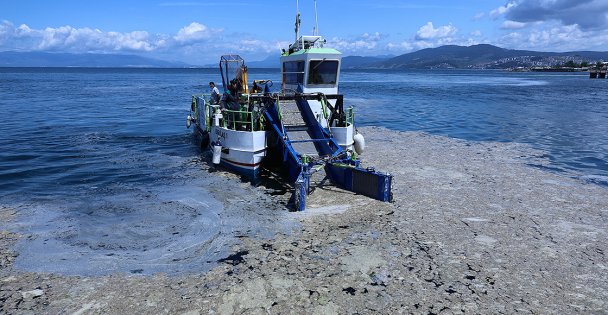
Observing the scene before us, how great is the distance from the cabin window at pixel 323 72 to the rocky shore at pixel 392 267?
6.65m

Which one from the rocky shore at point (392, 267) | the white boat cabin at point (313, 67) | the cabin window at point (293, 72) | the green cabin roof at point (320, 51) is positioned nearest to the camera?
the rocky shore at point (392, 267)

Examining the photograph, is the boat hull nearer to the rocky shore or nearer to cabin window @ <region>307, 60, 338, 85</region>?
the rocky shore

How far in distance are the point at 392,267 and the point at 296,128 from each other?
810 centimetres

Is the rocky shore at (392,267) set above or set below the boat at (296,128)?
below

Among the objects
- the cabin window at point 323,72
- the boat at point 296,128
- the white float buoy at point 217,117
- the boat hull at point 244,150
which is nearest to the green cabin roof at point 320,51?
the boat at point 296,128

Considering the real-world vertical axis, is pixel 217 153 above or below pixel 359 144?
below

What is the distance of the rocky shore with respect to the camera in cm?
686

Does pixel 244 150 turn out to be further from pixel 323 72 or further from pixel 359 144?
pixel 323 72

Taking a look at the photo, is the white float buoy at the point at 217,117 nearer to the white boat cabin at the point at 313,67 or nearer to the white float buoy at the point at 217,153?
the white float buoy at the point at 217,153

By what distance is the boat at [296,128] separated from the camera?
12.7 meters

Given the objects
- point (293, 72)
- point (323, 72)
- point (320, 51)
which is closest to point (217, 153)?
point (293, 72)

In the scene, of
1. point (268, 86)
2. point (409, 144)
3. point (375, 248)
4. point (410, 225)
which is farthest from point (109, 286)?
point (409, 144)

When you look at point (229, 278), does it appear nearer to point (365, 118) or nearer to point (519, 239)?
point (519, 239)

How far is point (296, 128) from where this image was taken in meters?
15.3
